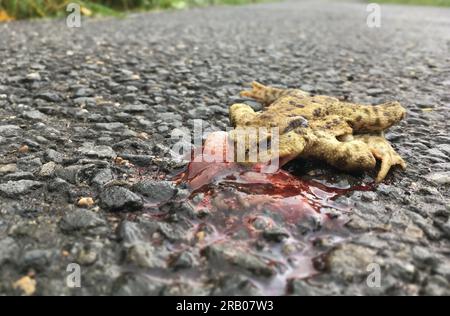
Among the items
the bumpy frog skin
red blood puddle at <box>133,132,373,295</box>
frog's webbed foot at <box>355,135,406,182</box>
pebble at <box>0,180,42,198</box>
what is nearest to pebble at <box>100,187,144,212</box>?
red blood puddle at <box>133,132,373,295</box>

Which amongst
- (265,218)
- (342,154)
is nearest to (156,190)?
(265,218)

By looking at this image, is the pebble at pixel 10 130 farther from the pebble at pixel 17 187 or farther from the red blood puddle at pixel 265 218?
the red blood puddle at pixel 265 218

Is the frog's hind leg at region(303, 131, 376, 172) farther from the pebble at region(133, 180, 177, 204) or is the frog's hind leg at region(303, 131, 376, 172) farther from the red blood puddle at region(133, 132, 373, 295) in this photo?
the pebble at region(133, 180, 177, 204)

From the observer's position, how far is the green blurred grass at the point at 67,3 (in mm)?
9875

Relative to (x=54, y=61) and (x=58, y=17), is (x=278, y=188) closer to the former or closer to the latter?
(x=54, y=61)

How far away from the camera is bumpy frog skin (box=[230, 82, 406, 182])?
3066 millimetres

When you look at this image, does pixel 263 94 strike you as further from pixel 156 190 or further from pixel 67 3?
pixel 67 3

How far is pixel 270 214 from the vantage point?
2580 mm

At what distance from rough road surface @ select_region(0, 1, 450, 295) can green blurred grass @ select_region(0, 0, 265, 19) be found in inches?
131

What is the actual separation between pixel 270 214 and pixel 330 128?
3.43 feet

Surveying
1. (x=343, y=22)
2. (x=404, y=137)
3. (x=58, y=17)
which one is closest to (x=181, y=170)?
(x=404, y=137)

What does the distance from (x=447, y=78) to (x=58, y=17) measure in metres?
8.27

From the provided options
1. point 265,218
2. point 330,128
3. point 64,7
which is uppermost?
point 64,7

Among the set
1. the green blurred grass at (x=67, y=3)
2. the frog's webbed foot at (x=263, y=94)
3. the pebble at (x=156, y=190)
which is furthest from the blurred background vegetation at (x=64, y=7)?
the pebble at (x=156, y=190)
